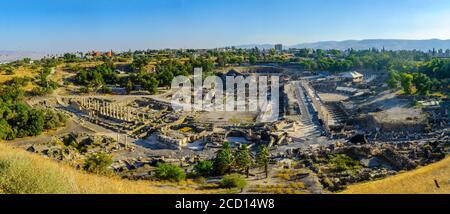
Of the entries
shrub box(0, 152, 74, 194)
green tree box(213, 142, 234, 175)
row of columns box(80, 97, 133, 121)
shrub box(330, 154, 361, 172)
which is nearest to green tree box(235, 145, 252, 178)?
green tree box(213, 142, 234, 175)

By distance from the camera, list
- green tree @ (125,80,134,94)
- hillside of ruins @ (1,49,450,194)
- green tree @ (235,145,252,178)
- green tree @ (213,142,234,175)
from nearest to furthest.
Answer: green tree @ (235,145,252,178) → green tree @ (213,142,234,175) → hillside of ruins @ (1,49,450,194) → green tree @ (125,80,134,94)

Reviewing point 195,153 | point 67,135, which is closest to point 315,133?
point 195,153

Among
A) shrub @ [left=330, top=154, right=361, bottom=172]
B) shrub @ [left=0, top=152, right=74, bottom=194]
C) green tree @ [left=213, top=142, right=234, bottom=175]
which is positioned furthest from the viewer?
shrub @ [left=330, top=154, right=361, bottom=172]

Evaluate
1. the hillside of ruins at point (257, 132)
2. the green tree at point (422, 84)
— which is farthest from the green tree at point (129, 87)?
the green tree at point (422, 84)

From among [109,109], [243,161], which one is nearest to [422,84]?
[243,161]

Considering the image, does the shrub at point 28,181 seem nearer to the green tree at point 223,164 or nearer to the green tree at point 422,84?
the green tree at point 223,164

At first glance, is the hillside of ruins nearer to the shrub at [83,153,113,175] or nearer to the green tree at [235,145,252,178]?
the green tree at [235,145,252,178]

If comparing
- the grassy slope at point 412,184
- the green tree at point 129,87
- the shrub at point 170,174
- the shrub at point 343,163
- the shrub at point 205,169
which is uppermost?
the green tree at point 129,87
